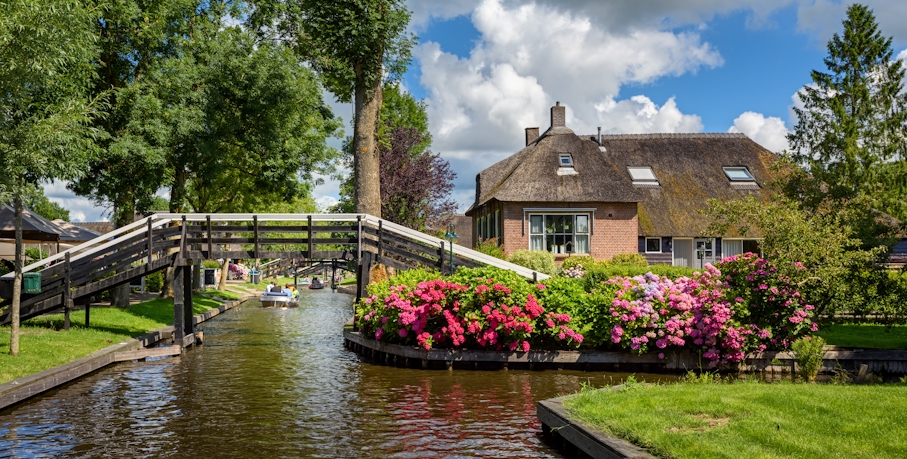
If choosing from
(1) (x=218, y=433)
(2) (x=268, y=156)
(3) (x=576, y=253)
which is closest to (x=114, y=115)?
(2) (x=268, y=156)

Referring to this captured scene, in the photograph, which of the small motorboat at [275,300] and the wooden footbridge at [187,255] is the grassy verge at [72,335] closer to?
the wooden footbridge at [187,255]

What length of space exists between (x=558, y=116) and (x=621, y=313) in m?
25.9

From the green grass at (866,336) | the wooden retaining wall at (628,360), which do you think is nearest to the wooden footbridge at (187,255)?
the wooden retaining wall at (628,360)

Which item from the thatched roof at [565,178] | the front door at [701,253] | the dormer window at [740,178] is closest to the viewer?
the thatched roof at [565,178]

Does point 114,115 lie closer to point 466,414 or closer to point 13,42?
point 13,42

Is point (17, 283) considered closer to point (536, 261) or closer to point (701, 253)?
point (536, 261)

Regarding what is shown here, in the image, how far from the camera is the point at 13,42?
1218 centimetres

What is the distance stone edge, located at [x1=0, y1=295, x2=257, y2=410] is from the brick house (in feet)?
60.3

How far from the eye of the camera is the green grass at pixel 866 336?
1688 centimetres

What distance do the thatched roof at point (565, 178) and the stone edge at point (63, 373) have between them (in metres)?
18.3

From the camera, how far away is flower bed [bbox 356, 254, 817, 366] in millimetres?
15625

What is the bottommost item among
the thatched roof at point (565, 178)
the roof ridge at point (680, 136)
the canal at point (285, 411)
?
the canal at point (285, 411)

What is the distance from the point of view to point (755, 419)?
8.41m

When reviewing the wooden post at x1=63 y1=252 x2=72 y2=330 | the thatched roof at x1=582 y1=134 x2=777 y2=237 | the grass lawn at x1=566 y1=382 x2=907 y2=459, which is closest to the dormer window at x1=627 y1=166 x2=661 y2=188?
the thatched roof at x1=582 y1=134 x2=777 y2=237
